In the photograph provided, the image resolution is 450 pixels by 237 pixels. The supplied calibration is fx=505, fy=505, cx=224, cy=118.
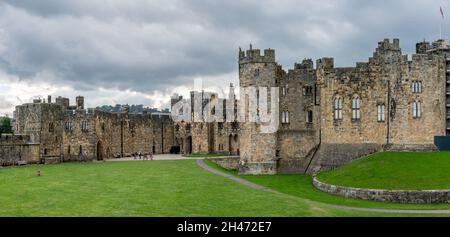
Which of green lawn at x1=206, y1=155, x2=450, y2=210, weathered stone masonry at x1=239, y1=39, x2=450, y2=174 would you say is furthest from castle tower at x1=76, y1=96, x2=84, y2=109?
weathered stone masonry at x1=239, y1=39, x2=450, y2=174

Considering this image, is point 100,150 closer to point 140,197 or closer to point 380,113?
point 140,197

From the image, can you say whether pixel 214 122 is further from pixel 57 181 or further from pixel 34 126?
pixel 57 181

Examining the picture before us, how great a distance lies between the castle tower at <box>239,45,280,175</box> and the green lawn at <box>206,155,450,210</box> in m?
2.90

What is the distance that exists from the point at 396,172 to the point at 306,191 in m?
7.26

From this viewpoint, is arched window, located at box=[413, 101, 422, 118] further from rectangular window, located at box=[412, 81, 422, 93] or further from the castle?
rectangular window, located at box=[412, 81, 422, 93]

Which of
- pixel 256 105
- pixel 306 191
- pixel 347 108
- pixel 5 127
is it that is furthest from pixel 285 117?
pixel 5 127

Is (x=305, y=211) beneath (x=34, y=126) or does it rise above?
beneath

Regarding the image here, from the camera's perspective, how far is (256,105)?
171 feet

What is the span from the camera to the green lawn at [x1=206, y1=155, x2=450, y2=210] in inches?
1355

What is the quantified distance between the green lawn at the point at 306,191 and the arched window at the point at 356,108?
7.75 meters

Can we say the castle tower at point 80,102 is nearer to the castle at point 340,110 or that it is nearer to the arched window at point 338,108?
the castle at point 340,110

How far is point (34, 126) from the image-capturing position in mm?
62594

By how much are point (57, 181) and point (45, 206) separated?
12131 mm
